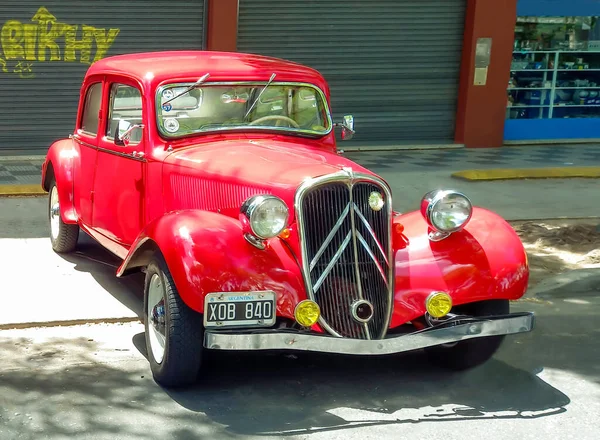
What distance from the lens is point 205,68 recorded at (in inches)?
258

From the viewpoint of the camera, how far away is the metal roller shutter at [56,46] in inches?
496

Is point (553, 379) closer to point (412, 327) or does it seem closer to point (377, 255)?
point (412, 327)

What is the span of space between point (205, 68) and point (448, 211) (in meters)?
2.10

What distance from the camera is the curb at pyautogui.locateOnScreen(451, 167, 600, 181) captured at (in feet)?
39.5

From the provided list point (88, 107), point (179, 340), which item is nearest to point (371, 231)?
point (179, 340)

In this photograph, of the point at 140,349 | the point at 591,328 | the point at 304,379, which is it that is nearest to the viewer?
the point at 304,379

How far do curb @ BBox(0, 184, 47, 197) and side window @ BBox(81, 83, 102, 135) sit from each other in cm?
264

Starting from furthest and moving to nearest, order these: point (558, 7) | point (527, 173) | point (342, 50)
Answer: point (558, 7), point (342, 50), point (527, 173)

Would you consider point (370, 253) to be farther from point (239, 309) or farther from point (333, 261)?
point (239, 309)

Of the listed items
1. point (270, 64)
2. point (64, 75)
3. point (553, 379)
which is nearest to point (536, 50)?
point (64, 75)

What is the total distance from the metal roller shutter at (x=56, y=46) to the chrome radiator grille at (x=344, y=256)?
8460 millimetres

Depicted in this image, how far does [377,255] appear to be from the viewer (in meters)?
5.26

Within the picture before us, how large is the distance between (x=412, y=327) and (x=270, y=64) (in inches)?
93.4

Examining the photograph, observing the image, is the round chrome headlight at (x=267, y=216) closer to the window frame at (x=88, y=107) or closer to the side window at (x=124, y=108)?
the side window at (x=124, y=108)
